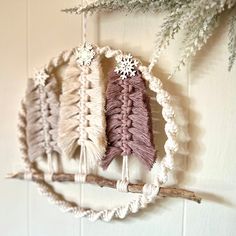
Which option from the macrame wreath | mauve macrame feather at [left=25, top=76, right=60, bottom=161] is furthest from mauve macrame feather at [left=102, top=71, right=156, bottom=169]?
mauve macrame feather at [left=25, top=76, right=60, bottom=161]

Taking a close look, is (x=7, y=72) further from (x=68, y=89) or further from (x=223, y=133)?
(x=223, y=133)

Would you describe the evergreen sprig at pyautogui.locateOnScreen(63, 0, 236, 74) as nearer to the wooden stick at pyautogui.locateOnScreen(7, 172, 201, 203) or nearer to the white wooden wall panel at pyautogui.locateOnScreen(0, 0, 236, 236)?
the white wooden wall panel at pyautogui.locateOnScreen(0, 0, 236, 236)

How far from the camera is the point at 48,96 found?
0.95 metres

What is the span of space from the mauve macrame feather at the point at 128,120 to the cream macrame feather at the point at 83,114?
2cm

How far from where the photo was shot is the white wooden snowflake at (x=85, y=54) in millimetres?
899

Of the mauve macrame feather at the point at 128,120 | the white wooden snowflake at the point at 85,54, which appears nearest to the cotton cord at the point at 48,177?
the mauve macrame feather at the point at 128,120

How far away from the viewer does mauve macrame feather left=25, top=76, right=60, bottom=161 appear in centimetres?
95

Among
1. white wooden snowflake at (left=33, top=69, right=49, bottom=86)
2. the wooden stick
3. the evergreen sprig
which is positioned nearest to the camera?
the evergreen sprig

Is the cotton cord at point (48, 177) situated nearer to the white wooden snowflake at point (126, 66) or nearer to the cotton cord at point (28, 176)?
the cotton cord at point (28, 176)

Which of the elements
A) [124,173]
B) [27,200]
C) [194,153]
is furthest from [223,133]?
[27,200]

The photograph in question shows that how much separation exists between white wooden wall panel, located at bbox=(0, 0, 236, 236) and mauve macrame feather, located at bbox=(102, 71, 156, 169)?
0.20 feet

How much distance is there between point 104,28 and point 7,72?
274 millimetres

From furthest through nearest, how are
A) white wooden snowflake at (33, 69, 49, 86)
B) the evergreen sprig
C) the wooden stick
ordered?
white wooden snowflake at (33, 69, 49, 86), the wooden stick, the evergreen sprig

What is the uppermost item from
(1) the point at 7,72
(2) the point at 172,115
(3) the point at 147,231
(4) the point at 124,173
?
(1) the point at 7,72
